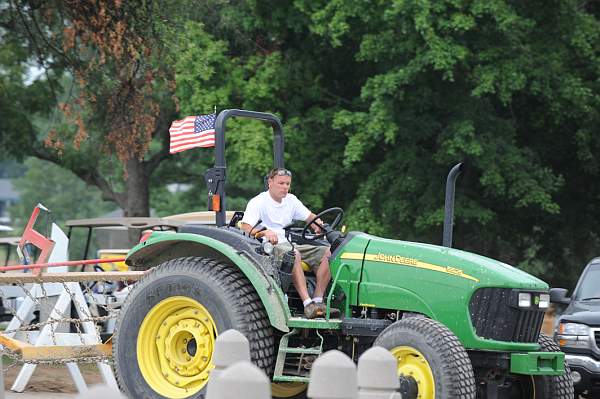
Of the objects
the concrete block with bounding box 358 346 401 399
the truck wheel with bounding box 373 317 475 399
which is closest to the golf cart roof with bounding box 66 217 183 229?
the truck wheel with bounding box 373 317 475 399

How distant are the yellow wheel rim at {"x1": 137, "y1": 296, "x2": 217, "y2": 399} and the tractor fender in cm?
51

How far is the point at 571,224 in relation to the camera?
2981 centimetres

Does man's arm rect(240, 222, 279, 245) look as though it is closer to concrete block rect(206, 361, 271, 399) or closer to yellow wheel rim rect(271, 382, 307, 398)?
yellow wheel rim rect(271, 382, 307, 398)

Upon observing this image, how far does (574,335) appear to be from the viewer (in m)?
13.4

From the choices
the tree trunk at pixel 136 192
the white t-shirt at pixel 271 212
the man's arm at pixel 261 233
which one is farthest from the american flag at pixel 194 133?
the tree trunk at pixel 136 192

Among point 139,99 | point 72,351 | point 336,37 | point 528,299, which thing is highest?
point 336,37

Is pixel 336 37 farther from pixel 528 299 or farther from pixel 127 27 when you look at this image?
pixel 528 299

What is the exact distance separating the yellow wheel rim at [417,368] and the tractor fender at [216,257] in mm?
957

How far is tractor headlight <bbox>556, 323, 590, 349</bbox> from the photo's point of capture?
525 inches

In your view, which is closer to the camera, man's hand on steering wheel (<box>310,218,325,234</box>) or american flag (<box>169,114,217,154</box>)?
man's hand on steering wheel (<box>310,218,325,234</box>)

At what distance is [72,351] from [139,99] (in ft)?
28.8

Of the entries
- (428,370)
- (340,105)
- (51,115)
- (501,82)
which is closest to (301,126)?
(340,105)

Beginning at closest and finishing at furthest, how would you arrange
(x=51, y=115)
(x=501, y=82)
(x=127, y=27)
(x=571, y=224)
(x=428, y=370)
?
(x=428, y=370) → (x=127, y=27) → (x=501, y=82) → (x=571, y=224) → (x=51, y=115)

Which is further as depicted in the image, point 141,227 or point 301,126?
point 301,126
